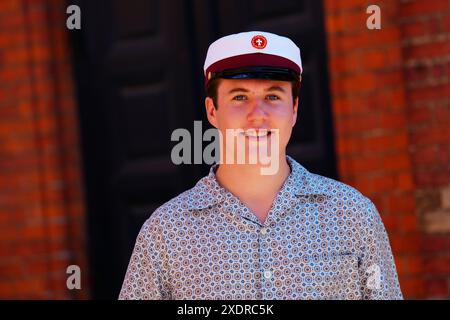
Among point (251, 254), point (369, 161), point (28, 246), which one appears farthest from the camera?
point (28, 246)

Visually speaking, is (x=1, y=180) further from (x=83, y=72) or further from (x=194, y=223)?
(x=194, y=223)

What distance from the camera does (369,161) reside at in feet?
15.1

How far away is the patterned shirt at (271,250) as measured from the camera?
2.62 metres

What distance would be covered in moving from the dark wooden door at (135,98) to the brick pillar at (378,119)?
22.3 inches

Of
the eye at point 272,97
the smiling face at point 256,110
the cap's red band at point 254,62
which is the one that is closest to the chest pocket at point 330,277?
the smiling face at point 256,110

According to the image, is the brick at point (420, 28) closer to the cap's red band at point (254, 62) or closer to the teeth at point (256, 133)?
the cap's red band at point (254, 62)

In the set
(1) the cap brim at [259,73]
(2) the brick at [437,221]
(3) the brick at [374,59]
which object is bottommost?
(2) the brick at [437,221]

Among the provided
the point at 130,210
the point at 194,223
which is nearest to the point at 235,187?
the point at 194,223

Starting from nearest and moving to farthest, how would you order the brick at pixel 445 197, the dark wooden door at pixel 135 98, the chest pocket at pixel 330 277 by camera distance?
the chest pocket at pixel 330 277 < the brick at pixel 445 197 < the dark wooden door at pixel 135 98

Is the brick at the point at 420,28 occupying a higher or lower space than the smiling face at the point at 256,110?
higher

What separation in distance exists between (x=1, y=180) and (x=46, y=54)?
81 centimetres

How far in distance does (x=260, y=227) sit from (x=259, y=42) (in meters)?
0.58

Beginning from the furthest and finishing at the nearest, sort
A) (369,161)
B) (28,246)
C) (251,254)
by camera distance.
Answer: (28,246) < (369,161) < (251,254)

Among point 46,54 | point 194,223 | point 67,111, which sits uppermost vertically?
point 46,54
